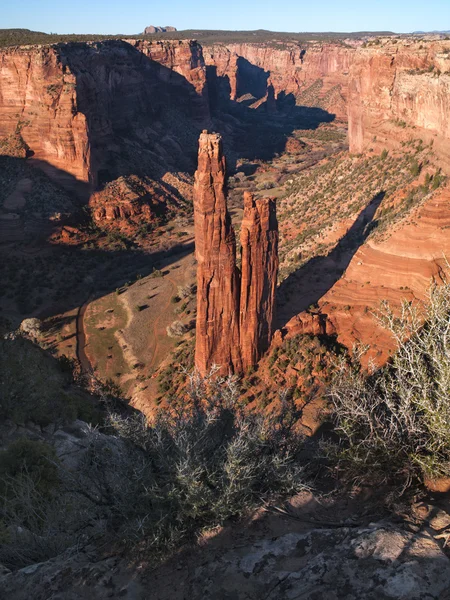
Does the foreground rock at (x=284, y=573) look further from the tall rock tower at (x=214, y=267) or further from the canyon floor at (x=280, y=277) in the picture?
the tall rock tower at (x=214, y=267)

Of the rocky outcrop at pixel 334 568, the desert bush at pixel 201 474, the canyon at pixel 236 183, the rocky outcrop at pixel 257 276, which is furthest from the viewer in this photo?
the canyon at pixel 236 183

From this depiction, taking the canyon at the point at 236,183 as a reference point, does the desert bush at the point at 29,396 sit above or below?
below

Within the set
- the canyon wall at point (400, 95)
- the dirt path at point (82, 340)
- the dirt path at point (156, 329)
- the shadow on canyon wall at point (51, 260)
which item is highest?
the canyon wall at point (400, 95)

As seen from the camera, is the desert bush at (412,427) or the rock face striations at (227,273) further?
the rock face striations at (227,273)

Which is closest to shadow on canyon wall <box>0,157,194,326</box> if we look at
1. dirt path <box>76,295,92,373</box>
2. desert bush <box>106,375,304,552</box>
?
dirt path <box>76,295,92,373</box>

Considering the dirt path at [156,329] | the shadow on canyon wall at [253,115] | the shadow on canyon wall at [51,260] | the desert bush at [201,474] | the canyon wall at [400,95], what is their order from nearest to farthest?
the desert bush at [201,474]
the dirt path at [156,329]
the canyon wall at [400,95]
the shadow on canyon wall at [51,260]
the shadow on canyon wall at [253,115]

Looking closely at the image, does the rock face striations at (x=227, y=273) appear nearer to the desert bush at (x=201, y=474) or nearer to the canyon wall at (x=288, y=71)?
the desert bush at (x=201, y=474)

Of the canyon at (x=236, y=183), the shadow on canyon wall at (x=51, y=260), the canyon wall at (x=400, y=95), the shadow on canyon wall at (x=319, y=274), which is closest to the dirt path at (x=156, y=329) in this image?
the canyon at (x=236, y=183)
